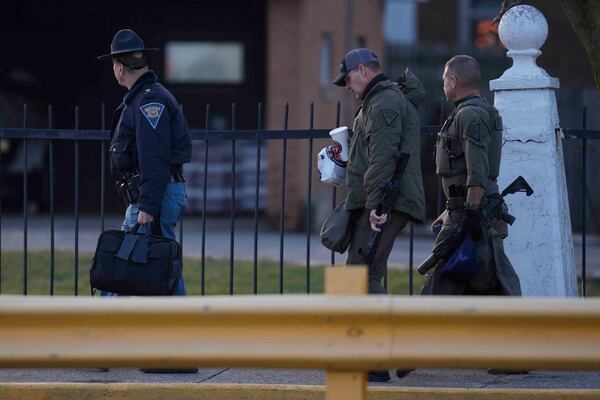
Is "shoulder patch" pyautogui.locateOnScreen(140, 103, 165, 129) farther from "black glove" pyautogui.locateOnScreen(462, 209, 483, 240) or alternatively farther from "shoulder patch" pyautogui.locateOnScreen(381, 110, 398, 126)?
"black glove" pyautogui.locateOnScreen(462, 209, 483, 240)

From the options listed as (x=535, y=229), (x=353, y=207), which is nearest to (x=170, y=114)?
(x=353, y=207)

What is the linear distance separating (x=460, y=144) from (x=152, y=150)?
1.63 metres

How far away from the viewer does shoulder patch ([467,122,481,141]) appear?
20.8 ft

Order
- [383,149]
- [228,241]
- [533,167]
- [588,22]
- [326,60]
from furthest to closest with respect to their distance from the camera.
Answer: [326,60] < [228,241] < [588,22] < [533,167] < [383,149]

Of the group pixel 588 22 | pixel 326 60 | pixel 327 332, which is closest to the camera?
pixel 327 332

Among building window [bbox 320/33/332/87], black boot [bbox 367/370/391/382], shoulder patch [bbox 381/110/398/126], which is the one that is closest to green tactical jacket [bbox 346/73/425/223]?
shoulder patch [bbox 381/110/398/126]

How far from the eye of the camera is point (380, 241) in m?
6.54

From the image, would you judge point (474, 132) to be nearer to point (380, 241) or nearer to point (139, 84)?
point (380, 241)

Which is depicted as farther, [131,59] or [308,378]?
[131,59]

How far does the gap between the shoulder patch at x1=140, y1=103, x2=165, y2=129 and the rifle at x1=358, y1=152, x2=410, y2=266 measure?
4.16ft

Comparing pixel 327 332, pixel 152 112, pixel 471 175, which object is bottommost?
pixel 327 332

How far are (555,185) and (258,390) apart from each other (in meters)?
2.32

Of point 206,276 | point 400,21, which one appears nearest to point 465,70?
point 206,276

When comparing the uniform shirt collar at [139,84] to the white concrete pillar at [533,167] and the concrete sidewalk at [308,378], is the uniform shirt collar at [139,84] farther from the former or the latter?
the white concrete pillar at [533,167]
